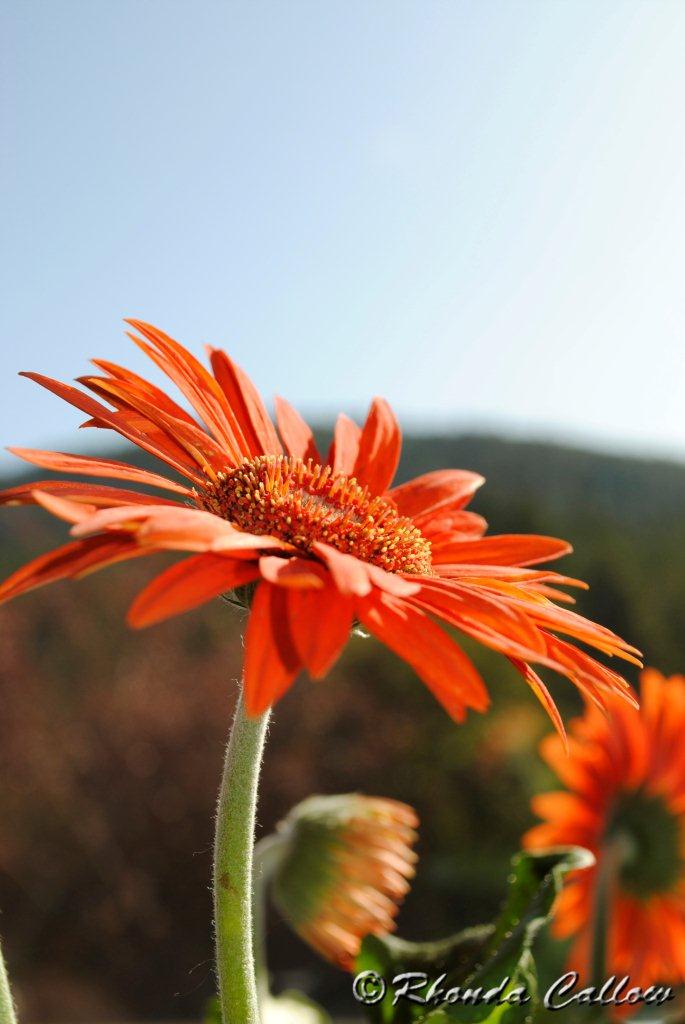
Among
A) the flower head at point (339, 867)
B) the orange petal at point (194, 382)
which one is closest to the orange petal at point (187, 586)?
the orange petal at point (194, 382)

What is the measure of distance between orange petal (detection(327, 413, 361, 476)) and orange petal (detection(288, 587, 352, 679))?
334 mm

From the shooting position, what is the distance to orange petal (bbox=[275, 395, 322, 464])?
87 cm

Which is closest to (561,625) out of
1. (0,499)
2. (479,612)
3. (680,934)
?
(479,612)

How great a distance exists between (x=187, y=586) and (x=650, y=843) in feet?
3.63

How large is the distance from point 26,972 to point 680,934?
398 centimetres

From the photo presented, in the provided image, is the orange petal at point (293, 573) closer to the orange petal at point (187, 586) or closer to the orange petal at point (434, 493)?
the orange petal at point (187, 586)

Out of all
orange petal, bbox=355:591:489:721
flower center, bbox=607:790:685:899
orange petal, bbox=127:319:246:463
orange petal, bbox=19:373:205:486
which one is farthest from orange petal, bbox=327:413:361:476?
flower center, bbox=607:790:685:899

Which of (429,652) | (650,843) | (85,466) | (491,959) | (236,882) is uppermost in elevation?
(85,466)

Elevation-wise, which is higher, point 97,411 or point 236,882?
point 97,411

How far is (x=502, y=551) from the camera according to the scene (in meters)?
0.76

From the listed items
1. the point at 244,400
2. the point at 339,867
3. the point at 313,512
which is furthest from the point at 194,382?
the point at 339,867

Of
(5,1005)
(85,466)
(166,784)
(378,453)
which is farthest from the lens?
(166,784)

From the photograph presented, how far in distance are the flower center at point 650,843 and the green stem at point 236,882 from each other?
3.14 ft

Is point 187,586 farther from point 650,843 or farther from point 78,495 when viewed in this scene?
point 650,843
